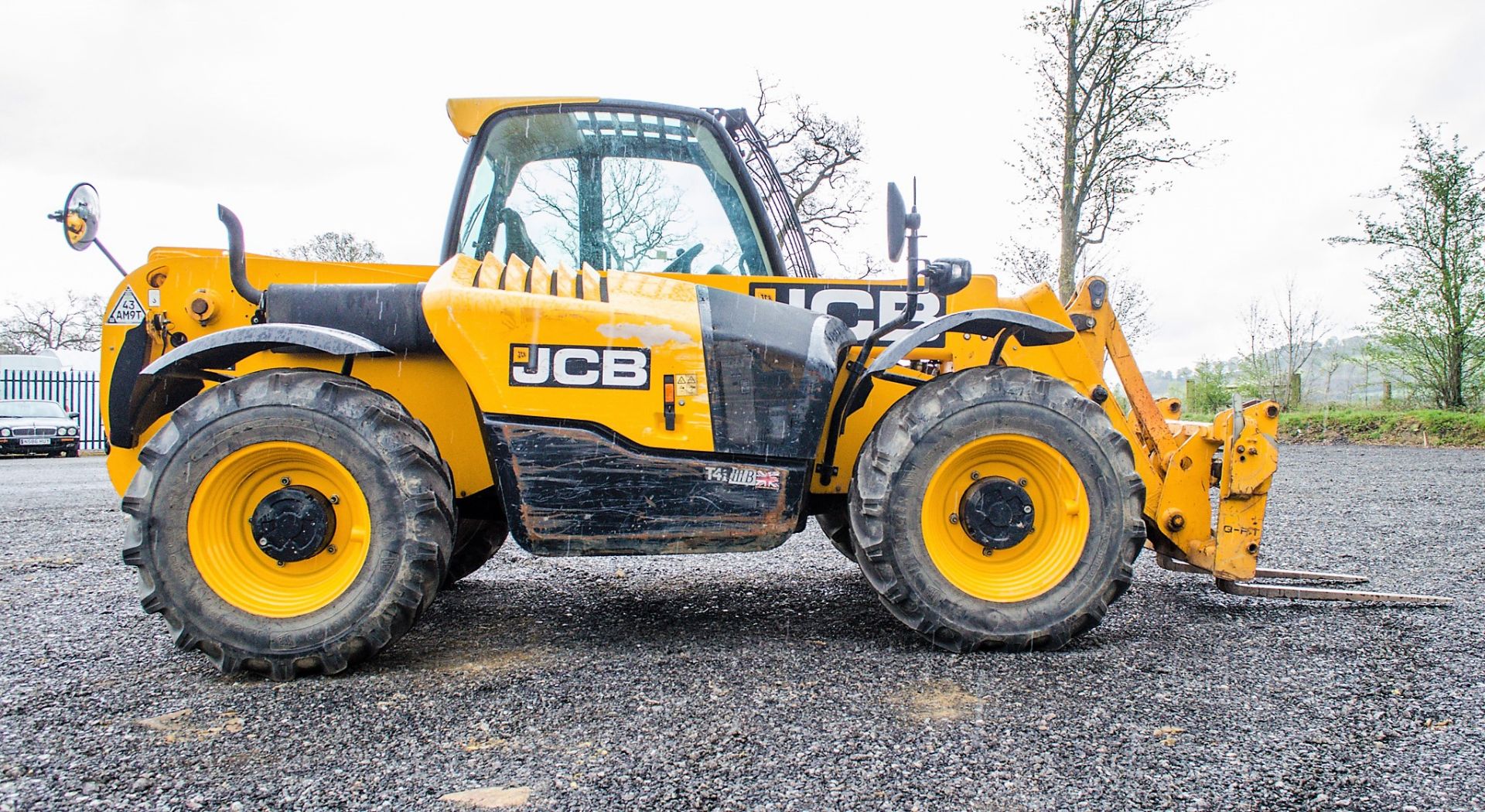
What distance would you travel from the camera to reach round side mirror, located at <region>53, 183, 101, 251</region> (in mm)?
3246

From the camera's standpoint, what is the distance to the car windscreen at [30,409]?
60.5 feet

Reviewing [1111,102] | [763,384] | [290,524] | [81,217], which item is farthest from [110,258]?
[1111,102]

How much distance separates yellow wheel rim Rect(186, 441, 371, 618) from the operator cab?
4.33 feet

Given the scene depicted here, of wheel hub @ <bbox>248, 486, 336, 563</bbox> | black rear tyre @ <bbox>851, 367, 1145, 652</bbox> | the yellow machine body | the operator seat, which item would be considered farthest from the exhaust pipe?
black rear tyre @ <bbox>851, 367, 1145, 652</bbox>

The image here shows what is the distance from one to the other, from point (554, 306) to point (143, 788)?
1.82 m

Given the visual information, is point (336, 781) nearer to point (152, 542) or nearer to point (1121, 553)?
point (152, 542)

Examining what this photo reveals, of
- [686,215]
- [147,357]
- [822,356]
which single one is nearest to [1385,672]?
[822,356]

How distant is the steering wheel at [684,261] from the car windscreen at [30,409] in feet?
67.2

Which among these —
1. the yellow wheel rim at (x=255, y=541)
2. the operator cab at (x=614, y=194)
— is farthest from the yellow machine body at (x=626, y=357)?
the yellow wheel rim at (x=255, y=541)

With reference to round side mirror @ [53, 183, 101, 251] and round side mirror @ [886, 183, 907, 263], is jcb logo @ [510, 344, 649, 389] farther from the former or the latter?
round side mirror @ [53, 183, 101, 251]

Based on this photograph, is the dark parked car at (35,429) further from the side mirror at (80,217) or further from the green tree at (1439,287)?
the green tree at (1439,287)

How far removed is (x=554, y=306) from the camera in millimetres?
3186

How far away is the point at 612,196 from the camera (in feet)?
13.4

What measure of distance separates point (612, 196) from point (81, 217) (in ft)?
6.65
